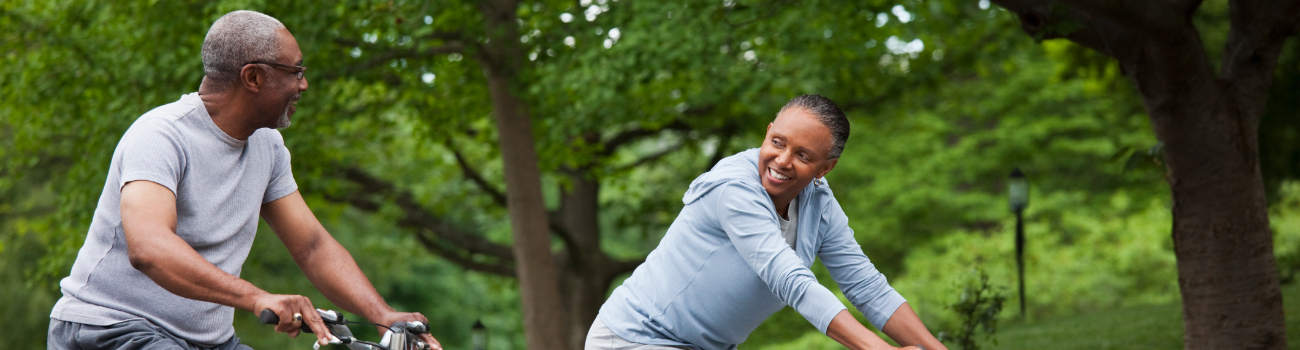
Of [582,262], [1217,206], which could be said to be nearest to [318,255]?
[1217,206]

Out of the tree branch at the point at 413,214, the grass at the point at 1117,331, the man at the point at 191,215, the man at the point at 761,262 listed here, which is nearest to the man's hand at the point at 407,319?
the man at the point at 191,215

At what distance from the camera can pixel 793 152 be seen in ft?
7.39

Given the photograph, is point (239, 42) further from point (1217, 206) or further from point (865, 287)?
point (1217, 206)

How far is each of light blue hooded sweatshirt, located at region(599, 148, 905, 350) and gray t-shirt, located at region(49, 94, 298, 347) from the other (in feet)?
3.04

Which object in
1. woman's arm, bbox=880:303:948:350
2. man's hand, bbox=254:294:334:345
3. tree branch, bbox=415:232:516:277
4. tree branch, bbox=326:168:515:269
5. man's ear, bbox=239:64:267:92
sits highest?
man's ear, bbox=239:64:267:92

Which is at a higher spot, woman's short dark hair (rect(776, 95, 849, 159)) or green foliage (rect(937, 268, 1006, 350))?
woman's short dark hair (rect(776, 95, 849, 159))

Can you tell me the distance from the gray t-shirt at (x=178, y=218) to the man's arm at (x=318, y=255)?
0.21 meters

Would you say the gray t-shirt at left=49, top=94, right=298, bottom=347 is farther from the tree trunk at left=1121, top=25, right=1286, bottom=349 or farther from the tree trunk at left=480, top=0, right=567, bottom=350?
the tree trunk at left=480, top=0, right=567, bottom=350

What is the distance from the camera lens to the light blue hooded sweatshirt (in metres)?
2.20

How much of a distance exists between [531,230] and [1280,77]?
7544mm

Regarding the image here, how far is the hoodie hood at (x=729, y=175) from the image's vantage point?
2.29 metres

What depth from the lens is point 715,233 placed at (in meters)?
2.35

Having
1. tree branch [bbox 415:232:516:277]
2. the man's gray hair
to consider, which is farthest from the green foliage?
tree branch [bbox 415:232:516:277]

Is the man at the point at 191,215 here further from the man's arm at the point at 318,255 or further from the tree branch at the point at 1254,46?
the tree branch at the point at 1254,46
